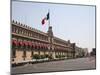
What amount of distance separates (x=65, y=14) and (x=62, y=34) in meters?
0.25

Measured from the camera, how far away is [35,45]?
2.42 m

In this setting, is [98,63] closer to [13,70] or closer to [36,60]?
[36,60]

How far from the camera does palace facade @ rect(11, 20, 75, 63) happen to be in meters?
2.30

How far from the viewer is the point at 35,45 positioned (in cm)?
242

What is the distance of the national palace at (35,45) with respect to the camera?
7.56 ft

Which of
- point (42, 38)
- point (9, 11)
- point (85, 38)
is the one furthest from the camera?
point (85, 38)

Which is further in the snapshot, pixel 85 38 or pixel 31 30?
pixel 85 38

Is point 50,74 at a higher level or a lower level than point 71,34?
lower

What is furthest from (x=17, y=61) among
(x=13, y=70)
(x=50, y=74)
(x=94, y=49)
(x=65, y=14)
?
(x=94, y=49)

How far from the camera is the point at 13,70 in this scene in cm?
230

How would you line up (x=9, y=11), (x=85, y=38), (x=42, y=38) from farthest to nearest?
(x=85, y=38)
(x=42, y=38)
(x=9, y=11)

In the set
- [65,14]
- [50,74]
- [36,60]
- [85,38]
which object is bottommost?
[50,74]

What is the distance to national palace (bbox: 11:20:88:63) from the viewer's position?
2305 millimetres

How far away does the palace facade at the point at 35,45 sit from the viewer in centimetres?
230
